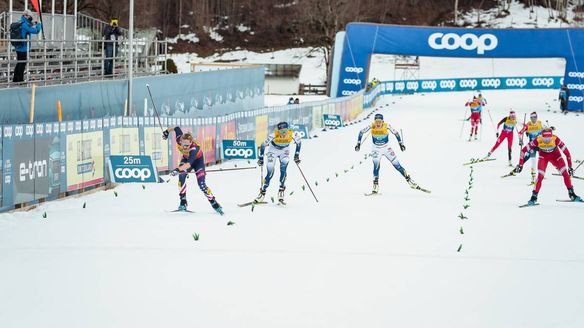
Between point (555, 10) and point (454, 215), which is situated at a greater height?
point (555, 10)

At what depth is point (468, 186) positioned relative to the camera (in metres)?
23.4

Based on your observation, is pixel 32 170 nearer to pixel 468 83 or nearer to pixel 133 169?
pixel 133 169

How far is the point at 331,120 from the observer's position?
4200cm

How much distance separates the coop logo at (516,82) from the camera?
71438 millimetres

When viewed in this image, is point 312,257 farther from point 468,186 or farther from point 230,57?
point 230,57

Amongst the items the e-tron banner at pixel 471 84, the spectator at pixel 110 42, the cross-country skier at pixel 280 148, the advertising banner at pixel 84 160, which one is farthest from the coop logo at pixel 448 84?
the cross-country skier at pixel 280 148

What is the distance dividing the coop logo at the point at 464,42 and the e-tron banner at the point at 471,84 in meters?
15.2

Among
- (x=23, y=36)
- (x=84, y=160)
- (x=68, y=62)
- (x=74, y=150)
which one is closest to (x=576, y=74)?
(x=68, y=62)

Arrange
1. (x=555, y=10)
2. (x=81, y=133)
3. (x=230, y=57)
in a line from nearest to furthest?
(x=81, y=133)
(x=230, y=57)
(x=555, y=10)

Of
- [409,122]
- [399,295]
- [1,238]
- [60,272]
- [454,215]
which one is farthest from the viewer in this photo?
[409,122]

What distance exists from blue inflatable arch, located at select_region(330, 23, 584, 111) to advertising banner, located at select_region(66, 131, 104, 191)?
33.8 m

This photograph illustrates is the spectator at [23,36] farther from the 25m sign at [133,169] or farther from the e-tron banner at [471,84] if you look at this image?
the e-tron banner at [471,84]

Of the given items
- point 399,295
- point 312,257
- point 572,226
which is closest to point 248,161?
point 572,226

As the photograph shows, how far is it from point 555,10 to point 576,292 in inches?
3579
